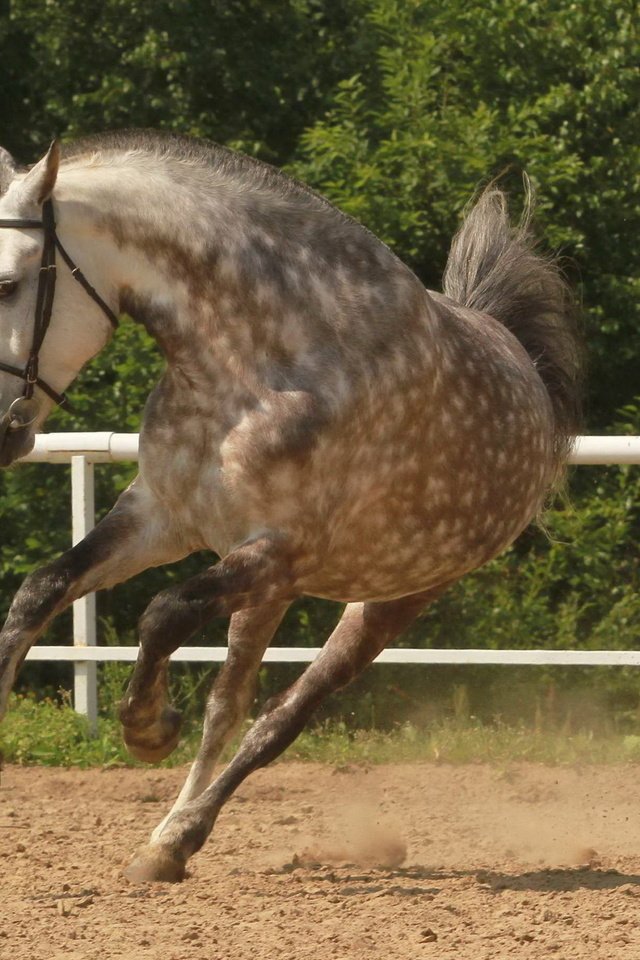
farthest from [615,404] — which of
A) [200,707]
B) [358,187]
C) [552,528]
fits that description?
[200,707]

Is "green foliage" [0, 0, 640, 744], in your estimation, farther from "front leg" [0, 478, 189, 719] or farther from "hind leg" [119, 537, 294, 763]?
"hind leg" [119, 537, 294, 763]

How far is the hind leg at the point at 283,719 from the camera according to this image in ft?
15.8

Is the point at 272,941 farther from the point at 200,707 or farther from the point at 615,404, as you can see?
the point at 615,404

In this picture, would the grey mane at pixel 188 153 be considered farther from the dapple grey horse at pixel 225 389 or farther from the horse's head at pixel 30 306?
the horse's head at pixel 30 306

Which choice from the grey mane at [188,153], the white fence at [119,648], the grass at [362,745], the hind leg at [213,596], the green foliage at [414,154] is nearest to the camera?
the hind leg at [213,596]

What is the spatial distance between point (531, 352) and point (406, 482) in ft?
5.10

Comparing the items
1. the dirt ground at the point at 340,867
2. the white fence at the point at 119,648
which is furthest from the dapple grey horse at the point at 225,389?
the white fence at the point at 119,648

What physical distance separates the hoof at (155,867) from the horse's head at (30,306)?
1357 millimetres

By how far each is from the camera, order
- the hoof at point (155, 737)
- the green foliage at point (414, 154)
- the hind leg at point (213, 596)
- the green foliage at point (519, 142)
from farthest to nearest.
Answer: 1. the green foliage at point (519, 142)
2. the green foliage at point (414, 154)
3. the hoof at point (155, 737)
4. the hind leg at point (213, 596)

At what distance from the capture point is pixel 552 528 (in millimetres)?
8672

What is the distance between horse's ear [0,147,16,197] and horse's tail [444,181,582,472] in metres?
2.44

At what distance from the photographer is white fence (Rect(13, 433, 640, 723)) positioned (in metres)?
6.86

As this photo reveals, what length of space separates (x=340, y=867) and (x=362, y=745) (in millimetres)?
2130

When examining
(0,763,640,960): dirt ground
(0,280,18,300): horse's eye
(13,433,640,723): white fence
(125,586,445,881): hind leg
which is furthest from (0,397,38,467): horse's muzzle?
(13,433,640,723): white fence
